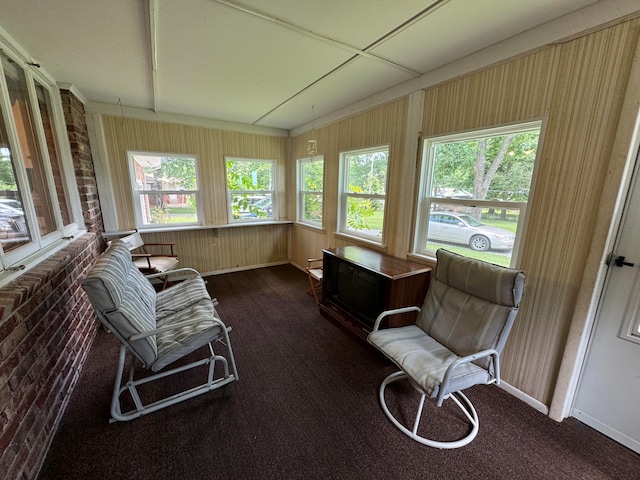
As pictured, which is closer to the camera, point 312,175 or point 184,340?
point 184,340

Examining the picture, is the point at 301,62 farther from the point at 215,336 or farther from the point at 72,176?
Answer: the point at 72,176

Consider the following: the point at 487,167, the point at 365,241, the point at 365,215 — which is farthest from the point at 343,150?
the point at 487,167

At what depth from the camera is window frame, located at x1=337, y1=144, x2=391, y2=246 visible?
2758 millimetres

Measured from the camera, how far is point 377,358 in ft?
7.12

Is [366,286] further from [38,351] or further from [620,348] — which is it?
[38,351]

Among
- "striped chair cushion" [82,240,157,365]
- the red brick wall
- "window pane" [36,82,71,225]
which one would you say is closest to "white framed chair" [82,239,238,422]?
"striped chair cushion" [82,240,157,365]

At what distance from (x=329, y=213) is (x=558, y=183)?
2.44m

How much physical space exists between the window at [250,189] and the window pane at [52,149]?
193cm

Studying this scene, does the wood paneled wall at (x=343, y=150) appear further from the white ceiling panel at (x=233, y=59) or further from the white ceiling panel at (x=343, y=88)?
the white ceiling panel at (x=233, y=59)

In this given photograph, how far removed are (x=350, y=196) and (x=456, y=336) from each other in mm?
2065

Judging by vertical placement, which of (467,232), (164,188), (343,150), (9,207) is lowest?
(467,232)

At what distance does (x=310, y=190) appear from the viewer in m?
4.11

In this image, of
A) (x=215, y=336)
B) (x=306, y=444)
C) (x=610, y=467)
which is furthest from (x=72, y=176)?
(x=610, y=467)

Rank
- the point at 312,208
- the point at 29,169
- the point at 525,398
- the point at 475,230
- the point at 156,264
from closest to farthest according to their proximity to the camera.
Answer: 1. the point at 525,398
2. the point at 29,169
3. the point at 475,230
4. the point at 156,264
5. the point at 312,208
